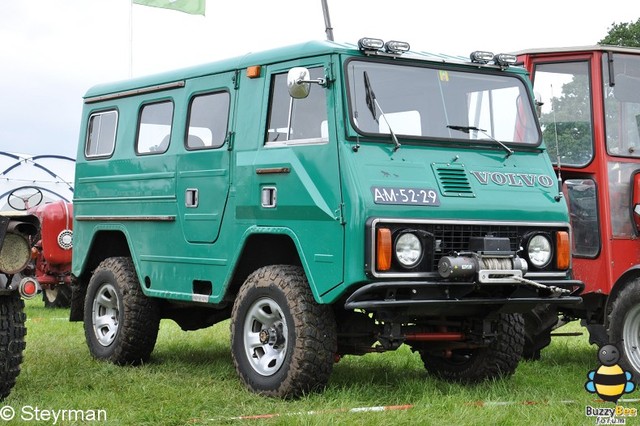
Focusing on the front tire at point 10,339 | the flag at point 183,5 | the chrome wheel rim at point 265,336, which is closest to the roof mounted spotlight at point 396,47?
the chrome wheel rim at point 265,336

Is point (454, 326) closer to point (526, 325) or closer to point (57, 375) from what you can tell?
point (526, 325)

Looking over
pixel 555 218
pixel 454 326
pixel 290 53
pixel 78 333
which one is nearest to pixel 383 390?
pixel 454 326

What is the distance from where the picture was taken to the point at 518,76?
872cm

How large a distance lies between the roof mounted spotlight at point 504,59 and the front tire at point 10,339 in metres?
3.99

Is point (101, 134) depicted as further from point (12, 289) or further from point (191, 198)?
point (12, 289)

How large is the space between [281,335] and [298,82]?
179 cm

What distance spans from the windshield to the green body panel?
0.42ft

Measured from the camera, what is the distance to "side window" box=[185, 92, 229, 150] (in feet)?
28.8

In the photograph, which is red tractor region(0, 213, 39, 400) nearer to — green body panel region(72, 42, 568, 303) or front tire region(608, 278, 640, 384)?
green body panel region(72, 42, 568, 303)

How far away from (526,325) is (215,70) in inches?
136

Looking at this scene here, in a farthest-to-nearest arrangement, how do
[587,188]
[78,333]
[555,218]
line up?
1. [78,333]
2. [587,188]
3. [555,218]

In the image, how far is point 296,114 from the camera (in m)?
7.98

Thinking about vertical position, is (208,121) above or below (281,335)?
above

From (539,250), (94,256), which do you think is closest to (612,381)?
(539,250)
